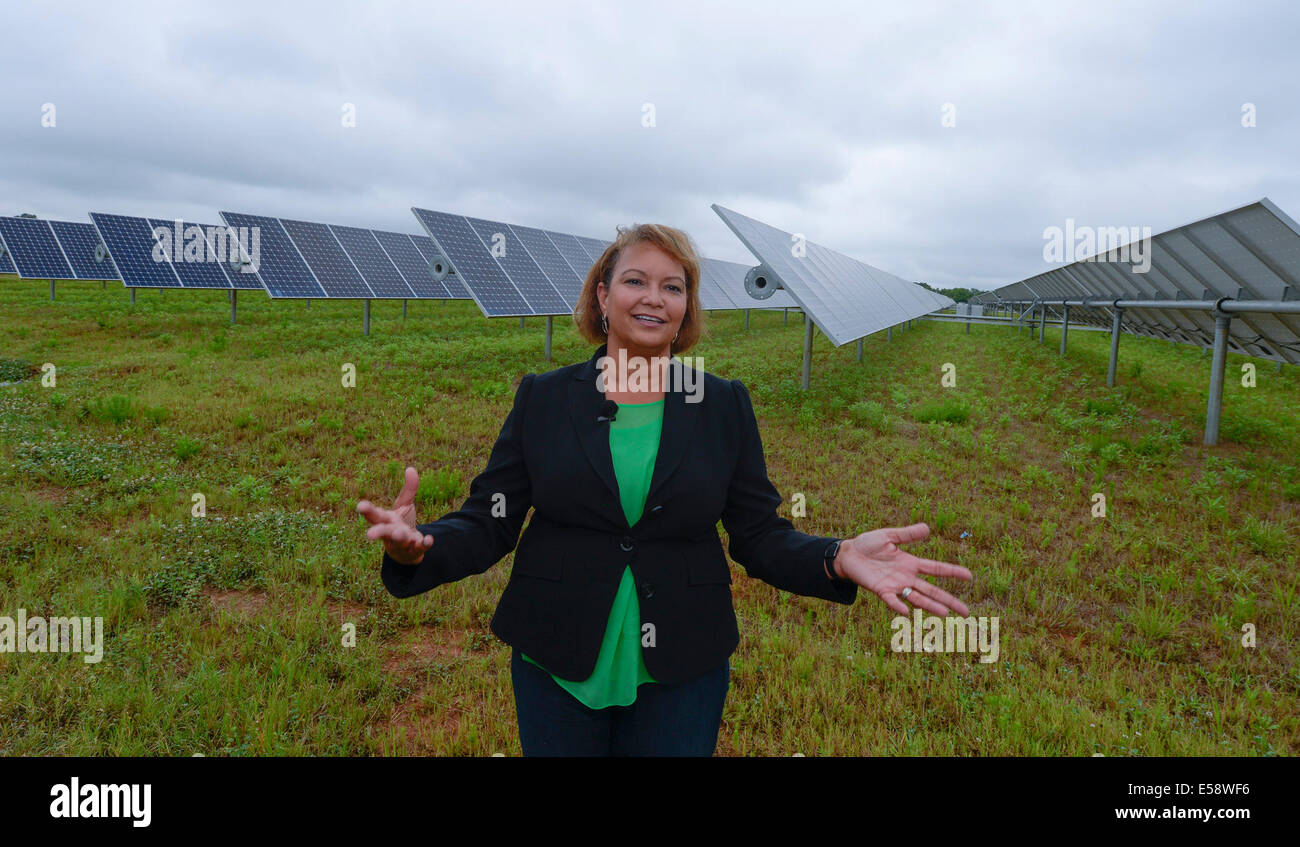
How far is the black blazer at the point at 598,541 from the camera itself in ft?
6.45

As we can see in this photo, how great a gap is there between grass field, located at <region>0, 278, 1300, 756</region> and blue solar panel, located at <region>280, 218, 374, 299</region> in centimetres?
782

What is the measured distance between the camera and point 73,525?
19.3 feet

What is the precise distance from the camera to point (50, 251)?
29.5m

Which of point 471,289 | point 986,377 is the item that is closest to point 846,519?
point 471,289

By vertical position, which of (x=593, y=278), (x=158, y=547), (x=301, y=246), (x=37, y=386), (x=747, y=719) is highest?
(x=301, y=246)

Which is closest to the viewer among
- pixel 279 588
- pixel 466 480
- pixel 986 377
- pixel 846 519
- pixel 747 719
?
pixel 747 719

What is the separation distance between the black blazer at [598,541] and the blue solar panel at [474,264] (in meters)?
12.3

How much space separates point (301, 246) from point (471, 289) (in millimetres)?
10467

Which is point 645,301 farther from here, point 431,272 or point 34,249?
point 34,249

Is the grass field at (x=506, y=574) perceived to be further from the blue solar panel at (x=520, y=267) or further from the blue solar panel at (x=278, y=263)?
the blue solar panel at (x=278, y=263)

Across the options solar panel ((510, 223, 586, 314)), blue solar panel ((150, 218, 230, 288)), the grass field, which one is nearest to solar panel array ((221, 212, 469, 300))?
blue solar panel ((150, 218, 230, 288))

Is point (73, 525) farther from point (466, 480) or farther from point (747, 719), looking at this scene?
point (747, 719)

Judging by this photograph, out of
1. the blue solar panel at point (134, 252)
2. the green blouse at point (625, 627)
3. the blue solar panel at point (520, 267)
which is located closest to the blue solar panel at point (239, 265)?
the blue solar panel at point (134, 252)

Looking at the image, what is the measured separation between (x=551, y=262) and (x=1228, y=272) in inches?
582
